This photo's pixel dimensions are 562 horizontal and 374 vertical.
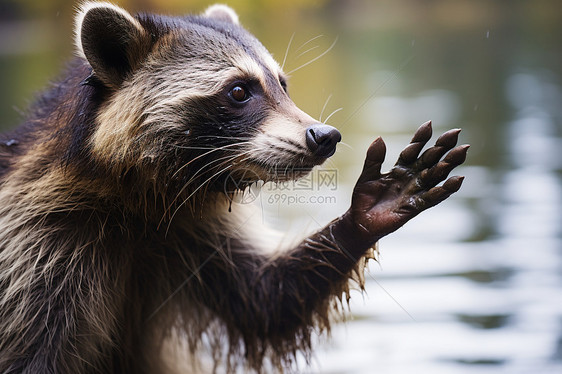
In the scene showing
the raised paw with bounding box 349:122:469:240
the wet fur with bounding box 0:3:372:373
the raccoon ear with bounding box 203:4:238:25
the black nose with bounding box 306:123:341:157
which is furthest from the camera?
the raccoon ear with bounding box 203:4:238:25

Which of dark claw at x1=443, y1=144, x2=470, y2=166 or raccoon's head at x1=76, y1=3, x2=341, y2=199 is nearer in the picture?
dark claw at x1=443, y1=144, x2=470, y2=166

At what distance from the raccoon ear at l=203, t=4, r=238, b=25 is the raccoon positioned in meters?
0.27

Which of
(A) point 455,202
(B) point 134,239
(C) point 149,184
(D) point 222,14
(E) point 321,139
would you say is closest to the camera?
(E) point 321,139

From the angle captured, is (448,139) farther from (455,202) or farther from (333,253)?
(455,202)

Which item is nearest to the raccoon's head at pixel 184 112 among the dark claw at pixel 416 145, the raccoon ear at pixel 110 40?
the raccoon ear at pixel 110 40

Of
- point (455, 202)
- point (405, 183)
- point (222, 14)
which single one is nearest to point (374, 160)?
point (405, 183)

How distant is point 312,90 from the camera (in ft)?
47.3

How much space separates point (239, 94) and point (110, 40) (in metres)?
0.65

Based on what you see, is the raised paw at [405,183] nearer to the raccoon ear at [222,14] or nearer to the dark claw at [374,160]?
the dark claw at [374,160]

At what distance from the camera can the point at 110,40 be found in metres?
3.71

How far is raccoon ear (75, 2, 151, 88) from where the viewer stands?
362 centimetres

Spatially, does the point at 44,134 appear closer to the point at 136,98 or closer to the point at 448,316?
the point at 136,98

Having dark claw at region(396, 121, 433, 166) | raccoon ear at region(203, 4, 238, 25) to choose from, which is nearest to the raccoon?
dark claw at region(396, 121, 433, 166)

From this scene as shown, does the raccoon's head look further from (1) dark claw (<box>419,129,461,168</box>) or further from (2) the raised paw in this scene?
(1) dark claw (<box>419,129,461,168</box>)
